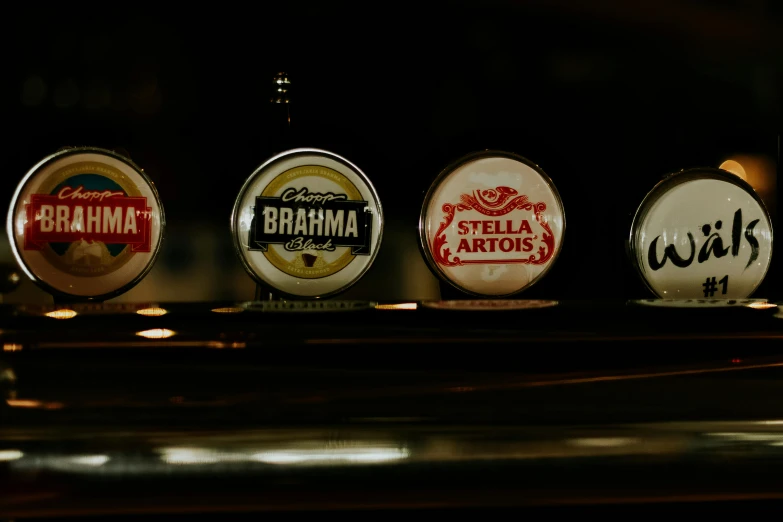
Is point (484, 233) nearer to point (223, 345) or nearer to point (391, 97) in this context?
point (391, 97)

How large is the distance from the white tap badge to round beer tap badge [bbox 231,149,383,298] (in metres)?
0.76

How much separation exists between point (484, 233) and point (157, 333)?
863 millimetres

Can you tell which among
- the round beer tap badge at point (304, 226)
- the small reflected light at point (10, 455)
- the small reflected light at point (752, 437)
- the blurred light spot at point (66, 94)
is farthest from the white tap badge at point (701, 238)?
the blurred light spot at point (66, 94)

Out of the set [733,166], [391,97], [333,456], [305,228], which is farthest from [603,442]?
[733,166]

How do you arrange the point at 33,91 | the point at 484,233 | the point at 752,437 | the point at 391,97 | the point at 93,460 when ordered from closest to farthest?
the point at 93,460 < the point at 752,437 < the point at 484,233 < the point at 33,91 < the point at 391,97

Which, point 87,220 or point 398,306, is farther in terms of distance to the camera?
point 87,220

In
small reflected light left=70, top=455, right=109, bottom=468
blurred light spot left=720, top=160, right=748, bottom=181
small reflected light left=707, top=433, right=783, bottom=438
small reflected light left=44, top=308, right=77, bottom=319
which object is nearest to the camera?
small reflected light left=70, top=455, right=109, bottom=468

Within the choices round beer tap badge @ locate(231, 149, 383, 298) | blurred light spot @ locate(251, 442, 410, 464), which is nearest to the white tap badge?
round beer tap badge @ locate(231, 149, 383, 298)

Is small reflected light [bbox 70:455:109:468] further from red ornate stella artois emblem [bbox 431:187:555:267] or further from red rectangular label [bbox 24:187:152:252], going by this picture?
red ornate stella artois emblem [bbox 431:187:555:267]

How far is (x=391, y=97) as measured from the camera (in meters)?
1.88

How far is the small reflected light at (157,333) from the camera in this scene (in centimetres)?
115

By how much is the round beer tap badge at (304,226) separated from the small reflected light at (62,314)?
0.44m

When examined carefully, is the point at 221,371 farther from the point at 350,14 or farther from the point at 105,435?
the point at 350,14

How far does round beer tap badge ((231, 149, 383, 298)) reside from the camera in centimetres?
157
